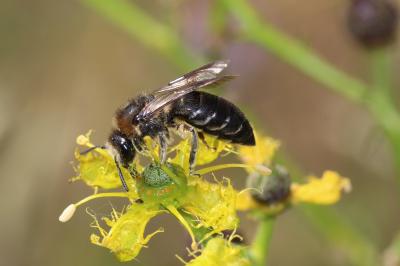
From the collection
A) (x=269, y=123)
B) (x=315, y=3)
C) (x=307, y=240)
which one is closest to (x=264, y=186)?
(x=307, y=240)

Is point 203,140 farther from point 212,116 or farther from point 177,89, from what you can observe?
point 177,89

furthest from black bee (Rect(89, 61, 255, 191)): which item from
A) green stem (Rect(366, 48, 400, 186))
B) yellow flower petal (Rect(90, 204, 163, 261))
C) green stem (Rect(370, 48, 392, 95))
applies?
green stem (Rect(370, 48, 392, 95))

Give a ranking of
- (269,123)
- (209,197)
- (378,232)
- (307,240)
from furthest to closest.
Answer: (269,123)
(307,240)
(378,232)
(209,197)

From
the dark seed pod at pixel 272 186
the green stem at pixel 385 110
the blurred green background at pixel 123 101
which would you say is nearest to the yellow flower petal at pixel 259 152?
the dark seed pod at pixel 272 186

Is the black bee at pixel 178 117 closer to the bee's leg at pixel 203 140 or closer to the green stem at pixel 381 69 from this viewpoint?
the bee's leg at pixel 203 140

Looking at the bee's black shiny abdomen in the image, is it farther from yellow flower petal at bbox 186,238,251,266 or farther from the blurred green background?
the blurred green background

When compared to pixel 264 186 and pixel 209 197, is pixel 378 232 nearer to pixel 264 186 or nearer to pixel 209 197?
pixel 264 186
